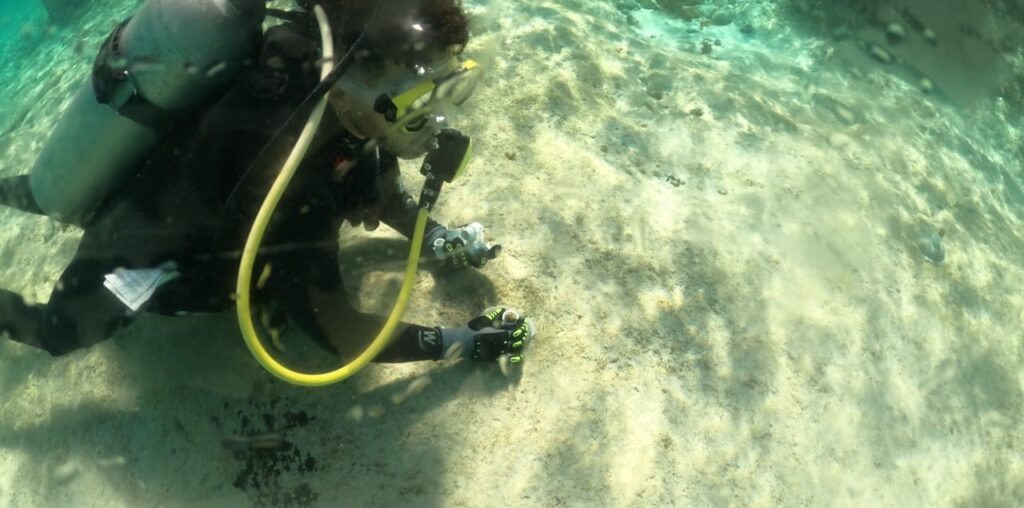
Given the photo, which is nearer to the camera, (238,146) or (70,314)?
(238,146)

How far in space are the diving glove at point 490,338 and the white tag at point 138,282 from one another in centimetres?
146

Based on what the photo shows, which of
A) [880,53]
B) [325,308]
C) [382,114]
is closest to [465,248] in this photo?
[325,308]

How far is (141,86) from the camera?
262cm

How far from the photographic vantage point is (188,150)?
2.60 meters

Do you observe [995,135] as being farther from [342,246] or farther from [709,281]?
[342,246]

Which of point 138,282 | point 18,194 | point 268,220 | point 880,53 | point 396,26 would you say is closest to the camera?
point 268,220

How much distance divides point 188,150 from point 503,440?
2.23 m

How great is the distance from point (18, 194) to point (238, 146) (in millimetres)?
2626

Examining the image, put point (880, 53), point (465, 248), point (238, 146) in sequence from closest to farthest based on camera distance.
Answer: point (238, 146) → point (465, 248) → point (880, 53)

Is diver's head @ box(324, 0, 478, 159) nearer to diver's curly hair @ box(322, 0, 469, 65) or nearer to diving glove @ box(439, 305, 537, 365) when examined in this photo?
diver's curly hair @ box(322, 0, 469, 65)

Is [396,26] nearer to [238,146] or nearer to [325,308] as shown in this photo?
[238,146]

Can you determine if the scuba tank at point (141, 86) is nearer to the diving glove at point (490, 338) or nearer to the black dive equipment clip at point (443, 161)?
the black dive equipment clip at point (443, 161)

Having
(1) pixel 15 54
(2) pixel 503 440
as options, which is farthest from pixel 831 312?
(1) pixel 15 54

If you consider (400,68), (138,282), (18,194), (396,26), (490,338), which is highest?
(396,26)
